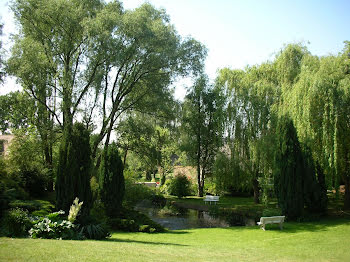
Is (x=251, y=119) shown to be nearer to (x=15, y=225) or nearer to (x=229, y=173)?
(x=229, y=173)

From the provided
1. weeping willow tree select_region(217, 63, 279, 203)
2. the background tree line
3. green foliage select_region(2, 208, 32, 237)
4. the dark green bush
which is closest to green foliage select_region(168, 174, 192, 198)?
the background tree line

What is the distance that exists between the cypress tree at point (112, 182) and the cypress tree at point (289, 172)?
7938 millimetres

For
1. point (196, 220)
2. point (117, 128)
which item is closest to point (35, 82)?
point (117, 128)

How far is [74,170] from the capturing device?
1060 centimetres

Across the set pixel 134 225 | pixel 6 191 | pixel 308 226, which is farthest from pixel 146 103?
pixel 308 226

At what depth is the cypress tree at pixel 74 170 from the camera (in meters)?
10.5

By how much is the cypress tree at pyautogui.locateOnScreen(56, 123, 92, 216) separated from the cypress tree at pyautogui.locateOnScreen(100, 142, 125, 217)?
2.93m

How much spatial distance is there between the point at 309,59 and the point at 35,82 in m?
15.9

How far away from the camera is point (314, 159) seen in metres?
15.1

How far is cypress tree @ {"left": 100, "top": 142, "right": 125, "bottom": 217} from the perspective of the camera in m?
13.9

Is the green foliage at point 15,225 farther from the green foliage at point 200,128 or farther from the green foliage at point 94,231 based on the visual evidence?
the green foliage at point 200,128

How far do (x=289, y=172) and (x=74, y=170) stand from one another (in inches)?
394

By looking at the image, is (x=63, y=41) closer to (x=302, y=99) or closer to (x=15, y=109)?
(x=15, y=109)

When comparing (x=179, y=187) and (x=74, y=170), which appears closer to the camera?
(x=74, y=170)
